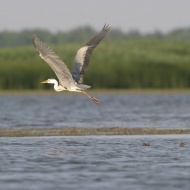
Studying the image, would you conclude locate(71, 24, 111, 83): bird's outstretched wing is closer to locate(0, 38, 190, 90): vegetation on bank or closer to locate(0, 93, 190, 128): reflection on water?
→ locate(0, 93, 190, 128): reflection on water

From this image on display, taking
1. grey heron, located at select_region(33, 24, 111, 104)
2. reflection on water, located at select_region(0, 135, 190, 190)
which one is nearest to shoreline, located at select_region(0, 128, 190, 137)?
reflection on water, located at select_region(0, 135, 190, 190)

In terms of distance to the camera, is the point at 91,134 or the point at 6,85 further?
the point at 6,85

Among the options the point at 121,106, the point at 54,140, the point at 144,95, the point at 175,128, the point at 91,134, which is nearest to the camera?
the point at 54,140

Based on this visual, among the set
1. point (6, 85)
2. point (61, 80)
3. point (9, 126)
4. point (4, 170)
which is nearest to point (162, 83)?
point (6, 85)

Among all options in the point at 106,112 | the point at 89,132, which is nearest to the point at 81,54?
the point at 89,132

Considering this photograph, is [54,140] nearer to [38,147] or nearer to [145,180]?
[38,147]

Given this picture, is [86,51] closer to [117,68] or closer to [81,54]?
[81,54]

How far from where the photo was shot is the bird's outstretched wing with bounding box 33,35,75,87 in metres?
20.0

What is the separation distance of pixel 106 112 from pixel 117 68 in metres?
19.8

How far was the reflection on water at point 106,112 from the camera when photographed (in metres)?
26.9

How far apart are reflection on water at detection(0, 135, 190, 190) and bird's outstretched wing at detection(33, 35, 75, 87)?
4.49ft

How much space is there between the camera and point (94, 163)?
16.1 meters

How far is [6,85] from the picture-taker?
1984 inches

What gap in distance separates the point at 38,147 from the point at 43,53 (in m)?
2.25
